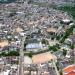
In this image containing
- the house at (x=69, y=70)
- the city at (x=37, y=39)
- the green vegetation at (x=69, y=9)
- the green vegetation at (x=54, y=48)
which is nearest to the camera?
the house at (x=69, y=70)

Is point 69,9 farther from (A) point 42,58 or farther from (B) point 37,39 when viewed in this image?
(A) point 42,58

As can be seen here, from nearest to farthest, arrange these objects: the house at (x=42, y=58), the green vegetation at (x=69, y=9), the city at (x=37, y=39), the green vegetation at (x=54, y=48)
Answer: the city at (x=37, y=39), the house at (x=42, y=58), the green vegetation at (x=54, y=48), the green vegetation at (x=69, y=9)

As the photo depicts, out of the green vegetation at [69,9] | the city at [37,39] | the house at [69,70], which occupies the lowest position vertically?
the green vegetation at [69,9]

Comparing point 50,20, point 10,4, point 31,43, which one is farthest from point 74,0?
point 31,43

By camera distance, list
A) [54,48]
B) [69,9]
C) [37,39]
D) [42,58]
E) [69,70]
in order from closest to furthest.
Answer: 1. [69,70]
2. [42,58]
3. [54,48]
4. [37,39]
5. [69,9]

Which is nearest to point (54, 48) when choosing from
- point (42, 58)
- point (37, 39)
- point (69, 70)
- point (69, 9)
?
point (42, 58)

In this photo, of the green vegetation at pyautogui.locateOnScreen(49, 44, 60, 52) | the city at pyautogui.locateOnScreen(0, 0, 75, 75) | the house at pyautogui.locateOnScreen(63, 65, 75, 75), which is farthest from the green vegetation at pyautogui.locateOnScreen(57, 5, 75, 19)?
the house at pyautogui.locateOnScreen(63, 65, 75, 75)

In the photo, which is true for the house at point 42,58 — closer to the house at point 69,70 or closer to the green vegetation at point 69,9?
the house at point 69,70

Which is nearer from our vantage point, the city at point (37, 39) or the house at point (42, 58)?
the city at point (37, 39)

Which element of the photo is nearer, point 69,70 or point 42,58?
point 69,70

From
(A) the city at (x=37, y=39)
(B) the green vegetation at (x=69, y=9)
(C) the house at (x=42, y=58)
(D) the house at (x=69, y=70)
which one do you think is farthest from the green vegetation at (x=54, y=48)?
(B) the green vegetation at (x=69, y=9)
